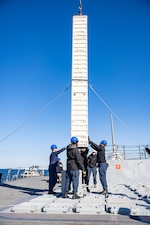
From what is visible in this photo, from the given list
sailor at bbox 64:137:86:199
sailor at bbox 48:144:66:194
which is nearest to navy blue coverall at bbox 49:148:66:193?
sailor at bbox 48:144:66:194

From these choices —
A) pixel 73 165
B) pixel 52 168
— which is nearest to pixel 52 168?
pixel 52 168

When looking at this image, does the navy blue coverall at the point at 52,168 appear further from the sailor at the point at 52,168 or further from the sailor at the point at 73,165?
the sailor at the point at 73,165

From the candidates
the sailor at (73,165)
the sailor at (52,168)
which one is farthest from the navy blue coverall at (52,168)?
the sailor at (73,165)

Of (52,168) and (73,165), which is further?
(52,168)

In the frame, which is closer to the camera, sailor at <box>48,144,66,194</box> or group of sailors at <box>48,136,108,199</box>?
group of sailors at <box>48,136,108,199</box>

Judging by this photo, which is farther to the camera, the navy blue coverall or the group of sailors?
the navy blue coverall

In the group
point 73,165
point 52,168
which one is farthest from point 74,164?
point 52,168

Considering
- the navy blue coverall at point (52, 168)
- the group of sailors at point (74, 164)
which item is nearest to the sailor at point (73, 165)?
the group of sailors at point (74, 164)

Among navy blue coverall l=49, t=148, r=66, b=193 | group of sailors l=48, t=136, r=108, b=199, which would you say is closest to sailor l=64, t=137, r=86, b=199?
group of sailors l=48, t=136, r=108, b=199

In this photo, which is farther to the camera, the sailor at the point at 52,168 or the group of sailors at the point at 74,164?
the sailor at the point at 52,168

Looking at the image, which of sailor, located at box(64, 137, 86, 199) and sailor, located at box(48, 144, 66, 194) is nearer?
sailor, located at box(64, 137, 86, 199)

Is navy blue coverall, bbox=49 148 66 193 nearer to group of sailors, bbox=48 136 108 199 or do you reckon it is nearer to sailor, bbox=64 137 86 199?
group of sailors, bbox=48 136 108 199

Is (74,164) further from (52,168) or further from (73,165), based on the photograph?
(52,168)

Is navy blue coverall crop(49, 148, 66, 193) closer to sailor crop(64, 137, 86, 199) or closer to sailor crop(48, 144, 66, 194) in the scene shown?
sailor crop(48, 144, 66, 194)
